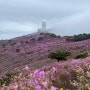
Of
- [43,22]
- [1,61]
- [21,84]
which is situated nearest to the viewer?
[21,84]

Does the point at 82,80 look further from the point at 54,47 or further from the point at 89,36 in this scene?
the point at 89,36

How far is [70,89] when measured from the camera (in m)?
7.36

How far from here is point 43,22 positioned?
87188mm

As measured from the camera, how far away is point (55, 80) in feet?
25.1

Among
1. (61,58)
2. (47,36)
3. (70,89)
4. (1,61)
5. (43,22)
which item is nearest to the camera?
(70,89)

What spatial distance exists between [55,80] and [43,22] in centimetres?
7973

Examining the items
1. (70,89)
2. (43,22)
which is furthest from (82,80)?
(43,22)

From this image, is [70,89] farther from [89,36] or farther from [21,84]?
[89,36]

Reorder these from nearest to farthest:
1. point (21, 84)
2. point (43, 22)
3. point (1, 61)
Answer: point (21, 84) < point (1, 61) < point (43, 22)

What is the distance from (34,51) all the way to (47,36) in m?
14.2

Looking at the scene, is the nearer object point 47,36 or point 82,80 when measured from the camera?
point 82,80

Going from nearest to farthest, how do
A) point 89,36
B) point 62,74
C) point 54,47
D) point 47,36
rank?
point 62,74, point 54,47, point 89,36, point 47,36

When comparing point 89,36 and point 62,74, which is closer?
point 62,74

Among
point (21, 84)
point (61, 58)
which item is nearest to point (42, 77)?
point (21, 84)
